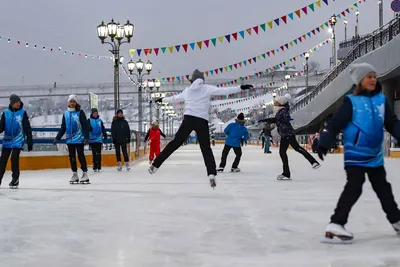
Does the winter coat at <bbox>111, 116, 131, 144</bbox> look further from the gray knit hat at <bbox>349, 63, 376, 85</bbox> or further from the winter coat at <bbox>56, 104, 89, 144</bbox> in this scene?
the gray knit hat at <bbox>349, 63, 376, 85</bbox>

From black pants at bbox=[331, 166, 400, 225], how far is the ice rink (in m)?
0.21

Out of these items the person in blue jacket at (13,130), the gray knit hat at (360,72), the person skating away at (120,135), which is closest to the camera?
the gray knit hat at (360,72)

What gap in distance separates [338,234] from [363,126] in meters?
0.83

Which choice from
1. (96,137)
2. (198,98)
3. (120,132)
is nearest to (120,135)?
(120,132)

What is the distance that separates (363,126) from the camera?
473 centimetres

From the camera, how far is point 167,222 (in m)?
5.99

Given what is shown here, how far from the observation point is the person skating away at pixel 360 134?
473 centimetres

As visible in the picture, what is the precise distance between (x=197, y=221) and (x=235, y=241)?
47.6 inches

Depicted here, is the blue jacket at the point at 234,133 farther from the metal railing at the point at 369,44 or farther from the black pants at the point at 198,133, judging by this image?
the metal railing at the point at 369,44

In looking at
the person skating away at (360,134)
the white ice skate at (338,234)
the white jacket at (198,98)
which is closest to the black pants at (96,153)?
the white jacket at (198,98)

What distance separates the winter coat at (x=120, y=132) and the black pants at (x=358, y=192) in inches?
455

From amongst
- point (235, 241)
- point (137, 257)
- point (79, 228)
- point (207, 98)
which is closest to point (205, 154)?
point (207, 98)

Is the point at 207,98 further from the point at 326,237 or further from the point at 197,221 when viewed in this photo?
the point at 326,237

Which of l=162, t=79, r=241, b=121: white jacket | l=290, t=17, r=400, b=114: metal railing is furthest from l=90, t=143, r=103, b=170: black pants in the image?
l=290, t=17, r=400, b=114: metal railing
